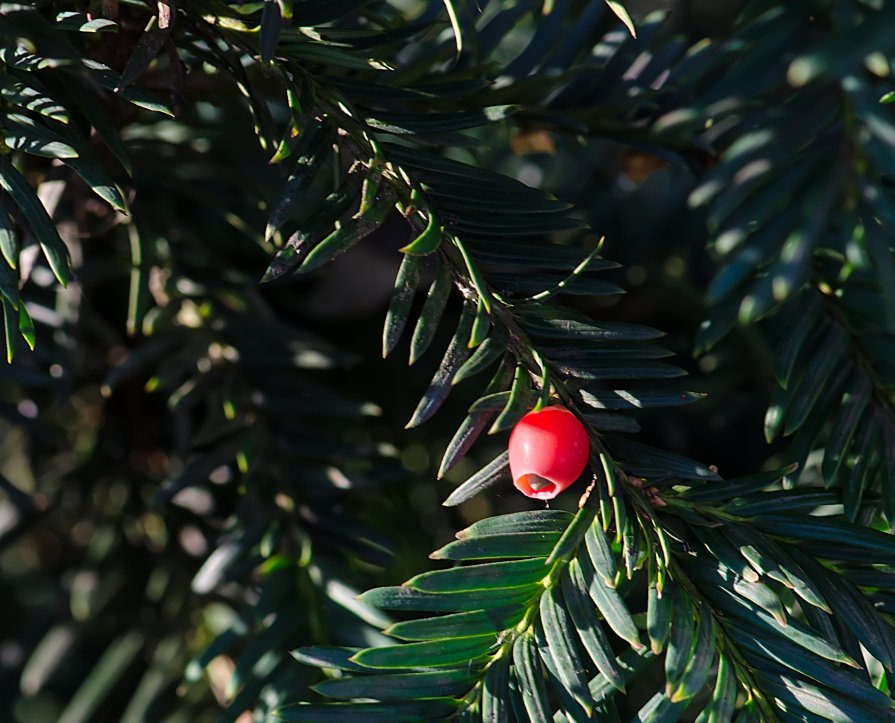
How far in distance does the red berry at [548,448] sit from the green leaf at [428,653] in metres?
0.08

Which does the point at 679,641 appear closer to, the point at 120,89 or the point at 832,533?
the point at 832,533

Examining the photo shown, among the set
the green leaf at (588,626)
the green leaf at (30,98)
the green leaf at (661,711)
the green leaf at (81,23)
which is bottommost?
the green leaf at (661,711)

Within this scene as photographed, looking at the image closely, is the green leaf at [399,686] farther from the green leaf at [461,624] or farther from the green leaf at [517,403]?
the green leaf at [517,403]

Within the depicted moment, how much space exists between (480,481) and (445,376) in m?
0.06

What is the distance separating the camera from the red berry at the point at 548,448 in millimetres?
379

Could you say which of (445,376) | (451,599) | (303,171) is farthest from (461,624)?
(303,171)

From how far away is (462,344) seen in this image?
1.37 feet

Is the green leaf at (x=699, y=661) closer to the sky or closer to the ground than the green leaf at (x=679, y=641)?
closer to the ground

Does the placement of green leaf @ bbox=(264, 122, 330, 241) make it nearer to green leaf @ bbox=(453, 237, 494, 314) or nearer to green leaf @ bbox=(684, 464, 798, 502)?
green leaf @ bbox=(453, 237, 494, 314)

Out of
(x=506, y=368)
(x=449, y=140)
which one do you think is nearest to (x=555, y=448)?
(x=506, y=368)

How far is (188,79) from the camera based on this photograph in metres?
0.52

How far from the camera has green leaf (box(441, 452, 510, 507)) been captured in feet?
1.35

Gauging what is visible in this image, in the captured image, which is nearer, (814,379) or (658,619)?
(658,619)

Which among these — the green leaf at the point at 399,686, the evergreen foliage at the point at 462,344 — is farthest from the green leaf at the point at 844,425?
the green leaf at the point at 399,686
